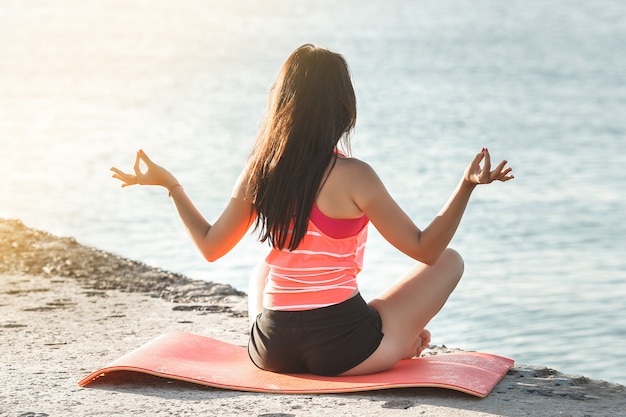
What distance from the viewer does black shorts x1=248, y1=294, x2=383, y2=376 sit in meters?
3.90

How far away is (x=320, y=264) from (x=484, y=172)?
0.77 meters

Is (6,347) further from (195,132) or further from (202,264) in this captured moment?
(195,132)

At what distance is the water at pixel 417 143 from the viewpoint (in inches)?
311

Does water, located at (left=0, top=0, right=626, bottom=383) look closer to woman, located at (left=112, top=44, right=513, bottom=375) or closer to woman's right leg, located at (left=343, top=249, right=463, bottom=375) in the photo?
woman's right leg, located at (left=343, top=249, right=463, bottom=375)

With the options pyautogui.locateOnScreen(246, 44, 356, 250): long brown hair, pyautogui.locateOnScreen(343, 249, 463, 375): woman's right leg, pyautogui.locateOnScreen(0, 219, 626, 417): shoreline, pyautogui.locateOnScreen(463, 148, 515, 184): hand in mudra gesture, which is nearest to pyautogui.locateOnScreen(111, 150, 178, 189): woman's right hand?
pyautogui.locateOnScreen(246, 44, 356, 250): long brown hair

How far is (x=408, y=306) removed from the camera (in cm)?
401

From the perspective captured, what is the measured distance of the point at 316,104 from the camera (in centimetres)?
381

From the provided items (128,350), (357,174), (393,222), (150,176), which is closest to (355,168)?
(357,174)

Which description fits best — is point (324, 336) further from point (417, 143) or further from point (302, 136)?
point (417, 143)

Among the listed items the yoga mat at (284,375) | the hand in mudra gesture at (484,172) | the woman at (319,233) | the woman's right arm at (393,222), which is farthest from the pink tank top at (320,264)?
the hand in mudra gesture at (484,172)

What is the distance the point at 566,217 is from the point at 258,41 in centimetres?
2770

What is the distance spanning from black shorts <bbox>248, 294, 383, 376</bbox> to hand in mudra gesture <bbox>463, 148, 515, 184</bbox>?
72 centimetres

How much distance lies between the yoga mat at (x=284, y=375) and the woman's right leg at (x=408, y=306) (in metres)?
0.06

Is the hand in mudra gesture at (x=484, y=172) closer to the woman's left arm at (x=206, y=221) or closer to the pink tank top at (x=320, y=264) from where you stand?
the pink tank top at (x=320, y=264)
